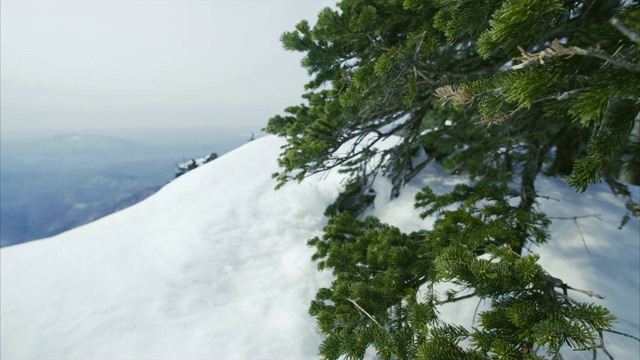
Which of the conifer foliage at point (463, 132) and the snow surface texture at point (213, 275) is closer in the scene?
the conifer foliage at point (463, 132)

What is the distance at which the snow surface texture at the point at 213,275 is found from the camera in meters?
3.80

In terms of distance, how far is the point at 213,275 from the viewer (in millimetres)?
5113

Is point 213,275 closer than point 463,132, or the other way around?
point 213,275

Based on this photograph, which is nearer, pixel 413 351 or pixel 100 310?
pixel 413 351

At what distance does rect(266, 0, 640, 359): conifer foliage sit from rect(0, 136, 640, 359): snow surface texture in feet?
4.17

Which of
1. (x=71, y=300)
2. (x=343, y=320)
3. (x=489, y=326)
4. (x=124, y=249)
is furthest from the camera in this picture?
(x=124, y=249)

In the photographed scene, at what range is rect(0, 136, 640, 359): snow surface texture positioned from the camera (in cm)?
380

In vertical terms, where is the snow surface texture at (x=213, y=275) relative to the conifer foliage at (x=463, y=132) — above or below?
below

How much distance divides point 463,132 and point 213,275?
5263mm

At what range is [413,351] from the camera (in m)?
1.73

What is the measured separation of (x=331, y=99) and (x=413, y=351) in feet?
9.84

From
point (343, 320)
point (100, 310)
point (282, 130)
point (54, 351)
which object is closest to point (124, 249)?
point (100, 310)

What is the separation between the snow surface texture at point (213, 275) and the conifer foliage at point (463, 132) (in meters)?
1.27

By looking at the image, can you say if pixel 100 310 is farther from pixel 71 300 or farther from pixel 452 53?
pixel 452 53
